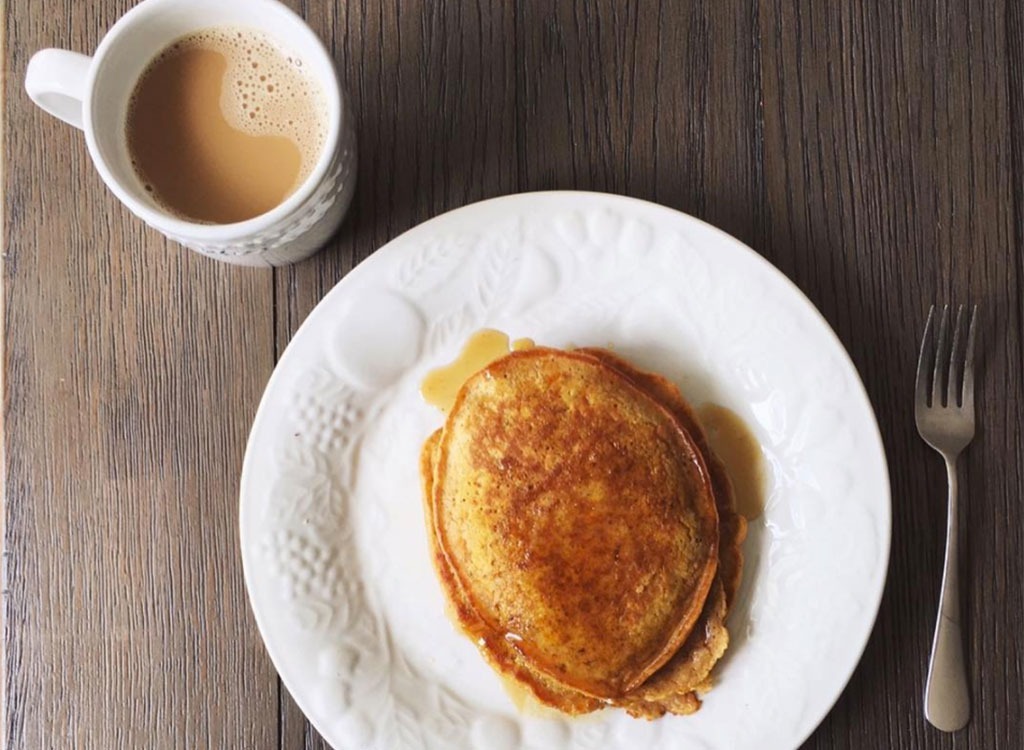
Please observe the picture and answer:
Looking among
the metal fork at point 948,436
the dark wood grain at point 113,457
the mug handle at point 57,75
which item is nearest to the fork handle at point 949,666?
the metal fork at point 948,436

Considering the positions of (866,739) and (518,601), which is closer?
(518,601)

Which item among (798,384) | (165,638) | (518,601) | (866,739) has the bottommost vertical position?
(866,739)

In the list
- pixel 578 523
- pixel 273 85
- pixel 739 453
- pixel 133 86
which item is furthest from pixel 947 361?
pixel 133 86

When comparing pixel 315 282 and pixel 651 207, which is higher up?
pixel 651 207

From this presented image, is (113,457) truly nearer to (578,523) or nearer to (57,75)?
(57,75)

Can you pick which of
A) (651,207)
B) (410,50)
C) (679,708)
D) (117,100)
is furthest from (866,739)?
(117,100)

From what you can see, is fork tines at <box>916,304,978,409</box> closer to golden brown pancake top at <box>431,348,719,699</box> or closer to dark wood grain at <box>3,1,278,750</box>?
golden brown pancake top at <box>431,348,719,699</box>

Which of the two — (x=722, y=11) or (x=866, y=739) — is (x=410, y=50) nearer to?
(x=722, y=11)

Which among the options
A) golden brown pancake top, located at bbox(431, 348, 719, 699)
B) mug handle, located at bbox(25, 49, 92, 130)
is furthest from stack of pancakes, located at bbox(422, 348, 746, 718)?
mug handle, located at bbox(25, 49, 92, 130)
